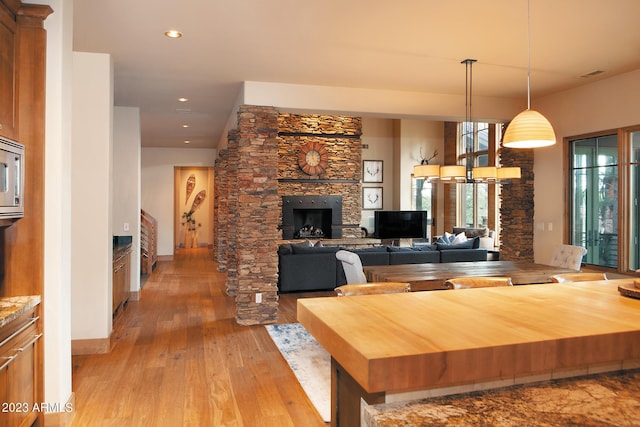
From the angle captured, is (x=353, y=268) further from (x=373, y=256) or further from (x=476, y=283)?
(x=373, y=256)

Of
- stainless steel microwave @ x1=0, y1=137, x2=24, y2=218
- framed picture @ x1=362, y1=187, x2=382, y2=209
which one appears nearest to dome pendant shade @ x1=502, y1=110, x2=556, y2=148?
stainless steel microwave @ x1=0, y1=137, x2=24, y2=218

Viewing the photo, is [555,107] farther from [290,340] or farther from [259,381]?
[259,381]

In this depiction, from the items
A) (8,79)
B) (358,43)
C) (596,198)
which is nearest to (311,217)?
(596,198)

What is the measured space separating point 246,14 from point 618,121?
4.37 metres

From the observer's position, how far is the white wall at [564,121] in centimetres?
514

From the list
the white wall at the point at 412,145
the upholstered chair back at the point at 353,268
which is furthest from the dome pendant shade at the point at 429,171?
the white wall at the point at 412,145

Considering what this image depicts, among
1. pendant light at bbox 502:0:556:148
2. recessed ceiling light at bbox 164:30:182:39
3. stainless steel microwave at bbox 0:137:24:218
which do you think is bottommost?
stainless steel microwave at bbox 0:137:24:218

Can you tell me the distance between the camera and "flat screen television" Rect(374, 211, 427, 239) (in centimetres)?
1111

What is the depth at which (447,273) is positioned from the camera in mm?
4297

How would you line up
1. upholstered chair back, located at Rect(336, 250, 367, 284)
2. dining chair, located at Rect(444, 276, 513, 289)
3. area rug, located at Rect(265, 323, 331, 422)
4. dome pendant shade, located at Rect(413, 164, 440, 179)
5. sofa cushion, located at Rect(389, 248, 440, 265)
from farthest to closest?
sofa cushion, located at Rect(389, 248, 440, 265) < dome pendant shade, located at Rect(413, 164, 440, 179) < upholstered chair back, located at Rect(336, 250, 367, 284) < area rug, located at Rect(265, 323, 331, 422) < dining chair, located at Rect(444, 276, 513, 289)

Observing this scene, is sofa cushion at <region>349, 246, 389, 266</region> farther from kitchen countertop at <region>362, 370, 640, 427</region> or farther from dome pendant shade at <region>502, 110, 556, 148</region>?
kitchen countertop at <region>362, 370, 640, 427</region>

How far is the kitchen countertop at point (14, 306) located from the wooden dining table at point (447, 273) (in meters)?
2.69

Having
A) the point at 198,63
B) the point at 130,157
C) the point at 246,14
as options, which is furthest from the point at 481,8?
the point at 130,157

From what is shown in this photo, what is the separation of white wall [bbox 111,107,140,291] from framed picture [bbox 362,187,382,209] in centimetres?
620
